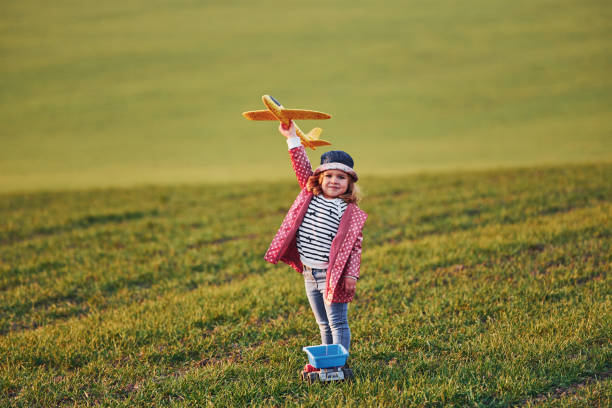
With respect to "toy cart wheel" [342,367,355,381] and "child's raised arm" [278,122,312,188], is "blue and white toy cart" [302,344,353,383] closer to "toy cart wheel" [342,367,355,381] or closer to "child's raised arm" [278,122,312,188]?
"toy cart wheel" [342,367,355,381]

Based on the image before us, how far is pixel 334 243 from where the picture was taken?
4.36 meters

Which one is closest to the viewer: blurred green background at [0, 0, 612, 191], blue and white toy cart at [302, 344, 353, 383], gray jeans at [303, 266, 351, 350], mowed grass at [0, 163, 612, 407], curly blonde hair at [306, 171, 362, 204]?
blue and white toy cart at [302, 344, 353, 383]

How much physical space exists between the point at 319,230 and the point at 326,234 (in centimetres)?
7

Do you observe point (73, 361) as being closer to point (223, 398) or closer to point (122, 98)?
point (223, 398)

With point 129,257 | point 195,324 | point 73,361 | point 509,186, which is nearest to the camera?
point 73,361

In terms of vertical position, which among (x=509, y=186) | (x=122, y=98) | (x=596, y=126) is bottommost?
(x=509, y=186)

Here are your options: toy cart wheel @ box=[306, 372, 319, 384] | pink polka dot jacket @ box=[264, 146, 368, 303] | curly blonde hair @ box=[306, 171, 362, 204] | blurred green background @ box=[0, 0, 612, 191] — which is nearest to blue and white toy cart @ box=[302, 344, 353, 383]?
toy cart wheel @ box=[306, 372, 319, 384]

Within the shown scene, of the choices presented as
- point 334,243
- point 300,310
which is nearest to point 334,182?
point 334,243

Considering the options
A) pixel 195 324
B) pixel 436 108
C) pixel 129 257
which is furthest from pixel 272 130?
pixel 195 324

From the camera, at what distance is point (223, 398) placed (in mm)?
4188

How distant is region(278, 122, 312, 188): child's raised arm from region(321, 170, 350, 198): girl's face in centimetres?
24

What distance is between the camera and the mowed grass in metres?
4.34

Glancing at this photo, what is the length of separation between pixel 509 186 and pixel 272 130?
9578 mm

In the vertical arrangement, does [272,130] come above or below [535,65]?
below
